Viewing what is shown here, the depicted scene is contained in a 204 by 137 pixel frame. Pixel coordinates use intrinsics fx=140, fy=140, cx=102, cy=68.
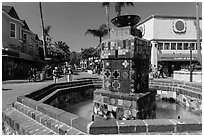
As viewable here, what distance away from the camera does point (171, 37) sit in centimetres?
2328

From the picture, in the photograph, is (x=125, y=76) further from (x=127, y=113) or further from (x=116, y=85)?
(x=127, y=113)

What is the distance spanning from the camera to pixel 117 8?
72.1 feet

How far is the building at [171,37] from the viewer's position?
22.9 m

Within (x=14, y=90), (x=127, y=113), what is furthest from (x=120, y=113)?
(x=14, y=90)

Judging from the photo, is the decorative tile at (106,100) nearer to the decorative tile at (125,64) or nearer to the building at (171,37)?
the decorative tile at (125,64)

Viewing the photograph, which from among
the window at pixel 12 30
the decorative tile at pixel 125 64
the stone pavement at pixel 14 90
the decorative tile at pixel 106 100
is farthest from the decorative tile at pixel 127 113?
the window at pixel 12 30

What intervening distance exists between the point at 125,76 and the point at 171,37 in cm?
2245

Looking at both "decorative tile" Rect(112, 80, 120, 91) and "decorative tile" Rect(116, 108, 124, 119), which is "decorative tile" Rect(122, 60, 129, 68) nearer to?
"decorative tile" Rect(112, 80, 120, 91)

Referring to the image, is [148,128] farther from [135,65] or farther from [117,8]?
[117,8]

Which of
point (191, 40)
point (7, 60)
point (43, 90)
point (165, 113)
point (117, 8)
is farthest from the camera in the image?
point (191, 40)

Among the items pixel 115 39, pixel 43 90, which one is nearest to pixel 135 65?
pixel 115 39

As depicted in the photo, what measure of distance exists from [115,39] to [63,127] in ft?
10.0

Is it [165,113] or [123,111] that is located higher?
[123,111]

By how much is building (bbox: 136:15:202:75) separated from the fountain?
19959 millimetres
